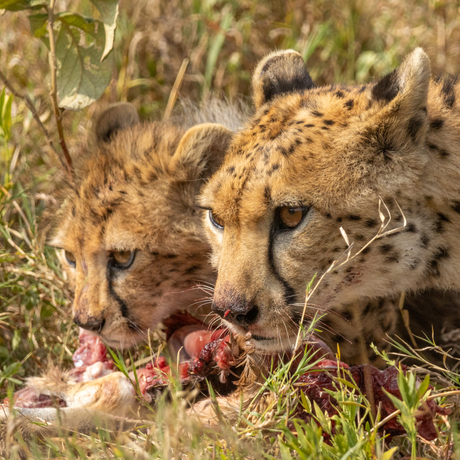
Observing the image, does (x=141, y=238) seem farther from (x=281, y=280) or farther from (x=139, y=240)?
(x=281, y=280)

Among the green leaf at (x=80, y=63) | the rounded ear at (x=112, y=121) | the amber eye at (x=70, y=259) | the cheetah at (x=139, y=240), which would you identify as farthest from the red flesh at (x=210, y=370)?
the green leaf at (x=80, y=63)

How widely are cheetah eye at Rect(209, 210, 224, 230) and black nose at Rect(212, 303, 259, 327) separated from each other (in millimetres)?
402

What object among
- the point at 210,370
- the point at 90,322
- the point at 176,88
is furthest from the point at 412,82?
the point at 176,88

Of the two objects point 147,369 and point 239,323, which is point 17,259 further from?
point 239,323

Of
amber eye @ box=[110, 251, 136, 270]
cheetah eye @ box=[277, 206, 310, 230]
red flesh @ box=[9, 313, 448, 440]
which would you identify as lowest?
red flesh @ box=[9, 313, 448, 440]

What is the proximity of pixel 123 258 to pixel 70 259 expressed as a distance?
1.36ft

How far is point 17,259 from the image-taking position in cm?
312

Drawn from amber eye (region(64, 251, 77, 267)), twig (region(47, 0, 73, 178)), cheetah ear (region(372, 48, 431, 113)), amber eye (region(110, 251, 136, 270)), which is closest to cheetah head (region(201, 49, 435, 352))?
cheetah ear (region(372, 48, 431, 113))

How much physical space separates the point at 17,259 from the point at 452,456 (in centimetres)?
223

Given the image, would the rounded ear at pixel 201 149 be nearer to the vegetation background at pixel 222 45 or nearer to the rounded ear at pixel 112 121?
the rounded ear at pixel 112 121

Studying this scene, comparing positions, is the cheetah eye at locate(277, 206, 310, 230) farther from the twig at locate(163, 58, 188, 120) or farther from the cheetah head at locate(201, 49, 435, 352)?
the twig at locate(163, 58, 188, 120)

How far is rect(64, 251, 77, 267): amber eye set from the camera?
9.48 feet

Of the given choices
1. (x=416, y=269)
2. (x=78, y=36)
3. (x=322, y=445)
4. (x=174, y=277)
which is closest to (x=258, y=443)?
(x=322, y=445)

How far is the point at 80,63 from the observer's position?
3016 millimetres
